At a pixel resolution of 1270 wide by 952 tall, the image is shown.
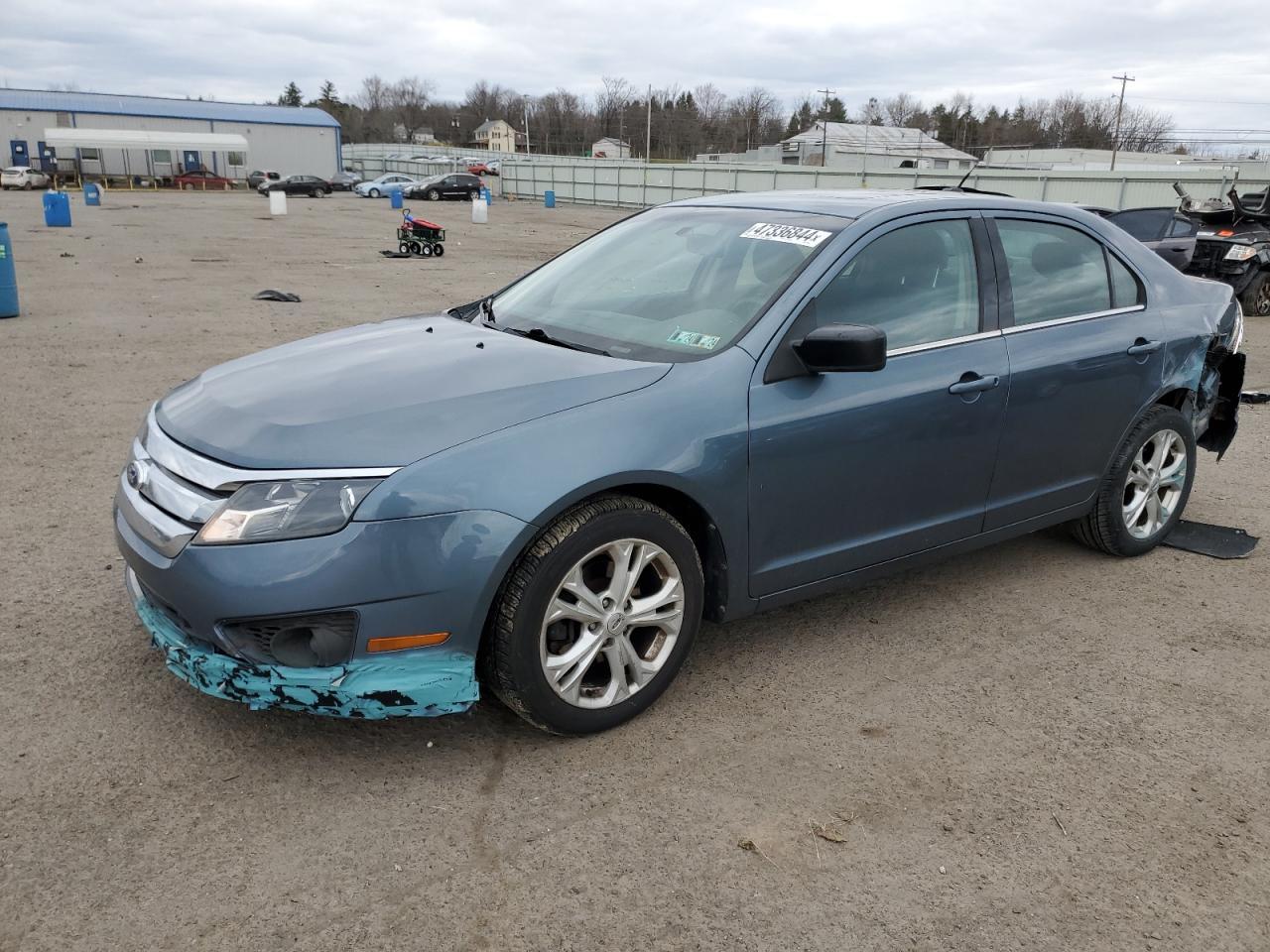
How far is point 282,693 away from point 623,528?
42.0 inches

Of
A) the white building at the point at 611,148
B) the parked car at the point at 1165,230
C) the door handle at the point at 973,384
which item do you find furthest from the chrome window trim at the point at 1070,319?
the white building at the point at 611,148

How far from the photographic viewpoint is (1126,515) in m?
4.75

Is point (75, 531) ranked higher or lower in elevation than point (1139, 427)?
lower

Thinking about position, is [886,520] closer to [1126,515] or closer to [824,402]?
[824,402]

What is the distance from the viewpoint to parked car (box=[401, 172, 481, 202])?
5078cm

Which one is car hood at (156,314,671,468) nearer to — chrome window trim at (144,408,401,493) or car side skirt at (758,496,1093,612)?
chrome window trim at (144,408,401,493)

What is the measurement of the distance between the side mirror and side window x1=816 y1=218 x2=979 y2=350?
0.25m

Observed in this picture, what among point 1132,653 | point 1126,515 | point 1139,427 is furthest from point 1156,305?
point 1132,653

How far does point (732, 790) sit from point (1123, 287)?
10.2 feet

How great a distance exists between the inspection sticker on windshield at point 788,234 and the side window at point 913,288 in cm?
16

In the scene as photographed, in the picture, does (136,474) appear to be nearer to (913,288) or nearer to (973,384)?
(913,288)

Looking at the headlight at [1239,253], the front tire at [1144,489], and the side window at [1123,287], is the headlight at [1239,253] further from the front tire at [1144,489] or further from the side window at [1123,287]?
the side window at [1123,287]

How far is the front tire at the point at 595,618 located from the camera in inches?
114

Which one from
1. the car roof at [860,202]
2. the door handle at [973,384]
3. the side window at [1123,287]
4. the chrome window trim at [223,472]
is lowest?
the chrome window trim at [223,472]
